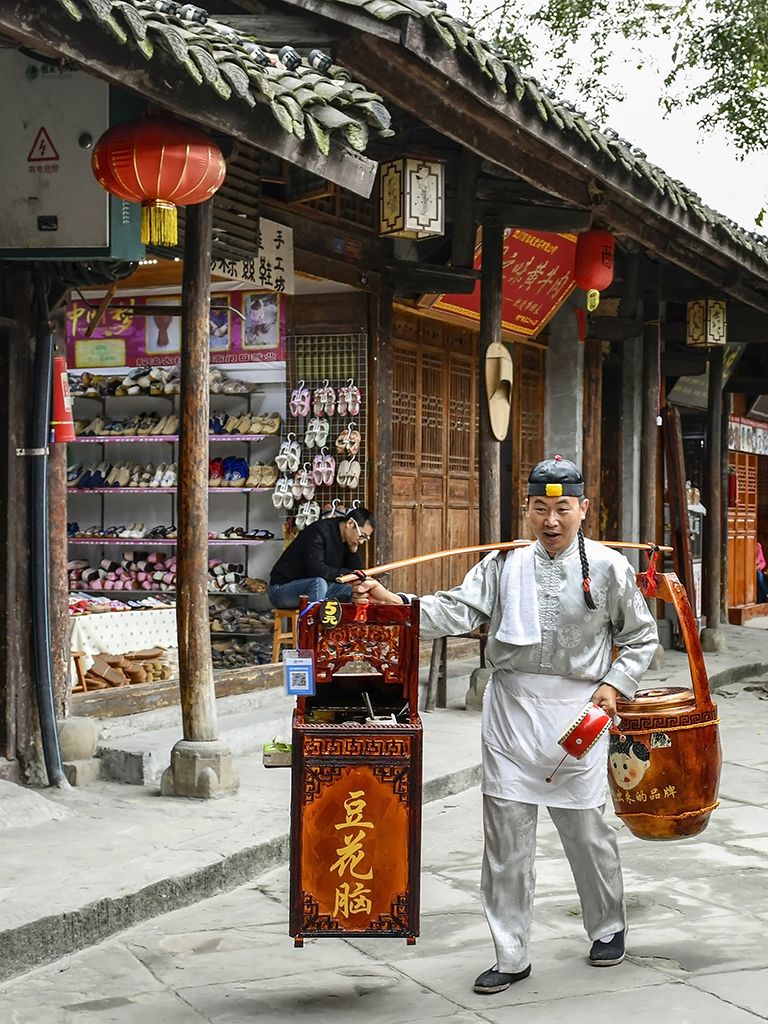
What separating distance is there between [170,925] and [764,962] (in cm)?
250

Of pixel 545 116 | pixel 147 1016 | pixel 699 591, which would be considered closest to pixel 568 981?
pixel 147 1016

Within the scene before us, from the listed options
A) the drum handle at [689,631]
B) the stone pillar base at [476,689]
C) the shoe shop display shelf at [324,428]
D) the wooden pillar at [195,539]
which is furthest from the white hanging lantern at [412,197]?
the drum handle at [689,631]

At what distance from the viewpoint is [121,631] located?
1020cm

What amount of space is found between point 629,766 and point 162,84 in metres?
3.60

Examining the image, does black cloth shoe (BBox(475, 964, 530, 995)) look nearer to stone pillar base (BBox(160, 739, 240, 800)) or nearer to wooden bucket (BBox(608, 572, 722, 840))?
wooden bucket (BBox(608, 572, 722, 840))

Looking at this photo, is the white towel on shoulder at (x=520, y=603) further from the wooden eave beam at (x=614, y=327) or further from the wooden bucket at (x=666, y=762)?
the wooden eave beam at (x=614, y=327)

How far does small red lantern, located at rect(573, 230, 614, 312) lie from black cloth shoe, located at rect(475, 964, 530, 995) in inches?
330

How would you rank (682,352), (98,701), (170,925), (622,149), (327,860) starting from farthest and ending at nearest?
(682,352) < (622,149) < (98,701) < (170,925) < (327,860)

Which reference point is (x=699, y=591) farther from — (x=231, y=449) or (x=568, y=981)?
(x=568, y=981)

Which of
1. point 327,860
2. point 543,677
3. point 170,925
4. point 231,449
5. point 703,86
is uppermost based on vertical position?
point 703,86

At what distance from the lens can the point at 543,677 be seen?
205 inches

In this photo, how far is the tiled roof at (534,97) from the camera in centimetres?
782

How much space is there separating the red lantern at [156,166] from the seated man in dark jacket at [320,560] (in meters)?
4.20

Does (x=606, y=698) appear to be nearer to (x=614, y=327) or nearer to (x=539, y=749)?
(x=539, y=749)
